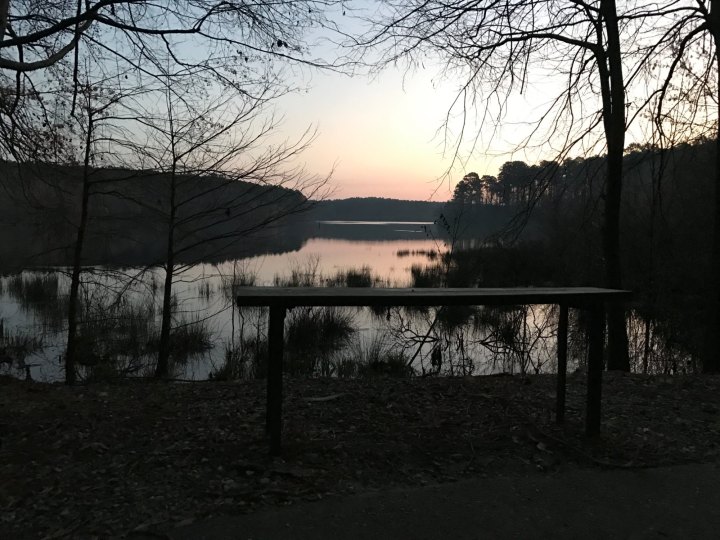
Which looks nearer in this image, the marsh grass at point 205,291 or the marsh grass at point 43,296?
the marsh grass at point 43,296

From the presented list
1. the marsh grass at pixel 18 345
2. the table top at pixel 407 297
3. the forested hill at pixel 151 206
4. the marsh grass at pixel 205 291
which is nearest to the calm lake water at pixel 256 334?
the marsh grass at pixel 18 345

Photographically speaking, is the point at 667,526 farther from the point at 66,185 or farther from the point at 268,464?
the point at 66,185

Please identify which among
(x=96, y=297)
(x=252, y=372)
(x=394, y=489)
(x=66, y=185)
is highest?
(x=66, y=185)

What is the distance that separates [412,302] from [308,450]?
1.22 meters

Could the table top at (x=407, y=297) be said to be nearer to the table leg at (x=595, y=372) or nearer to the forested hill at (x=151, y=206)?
the table leg at (x=595, y=372)

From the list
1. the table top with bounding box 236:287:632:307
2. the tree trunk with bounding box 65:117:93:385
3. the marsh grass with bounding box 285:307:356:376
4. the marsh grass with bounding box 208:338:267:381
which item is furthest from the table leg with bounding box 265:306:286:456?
the marsh grass with bounding box 285:307:356:376

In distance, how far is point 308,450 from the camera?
352 cm

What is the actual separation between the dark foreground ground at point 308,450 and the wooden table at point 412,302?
0.26 meters

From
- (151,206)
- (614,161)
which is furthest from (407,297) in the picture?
(151,206)

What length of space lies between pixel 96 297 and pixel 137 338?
5.70ft

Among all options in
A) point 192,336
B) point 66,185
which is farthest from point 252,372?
point 66,185

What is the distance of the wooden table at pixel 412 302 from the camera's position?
10.8ft

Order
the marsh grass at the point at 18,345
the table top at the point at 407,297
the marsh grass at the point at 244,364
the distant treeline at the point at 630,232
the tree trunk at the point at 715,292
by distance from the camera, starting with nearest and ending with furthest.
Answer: the table top at the point at 407,297, the tree trunk at the point at 715,292, the distant treeline at the point at 630,232, the marsh grass at the point at 244,364, the marsh grass at the point at 18,345

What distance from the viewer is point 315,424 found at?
13.3 feet
